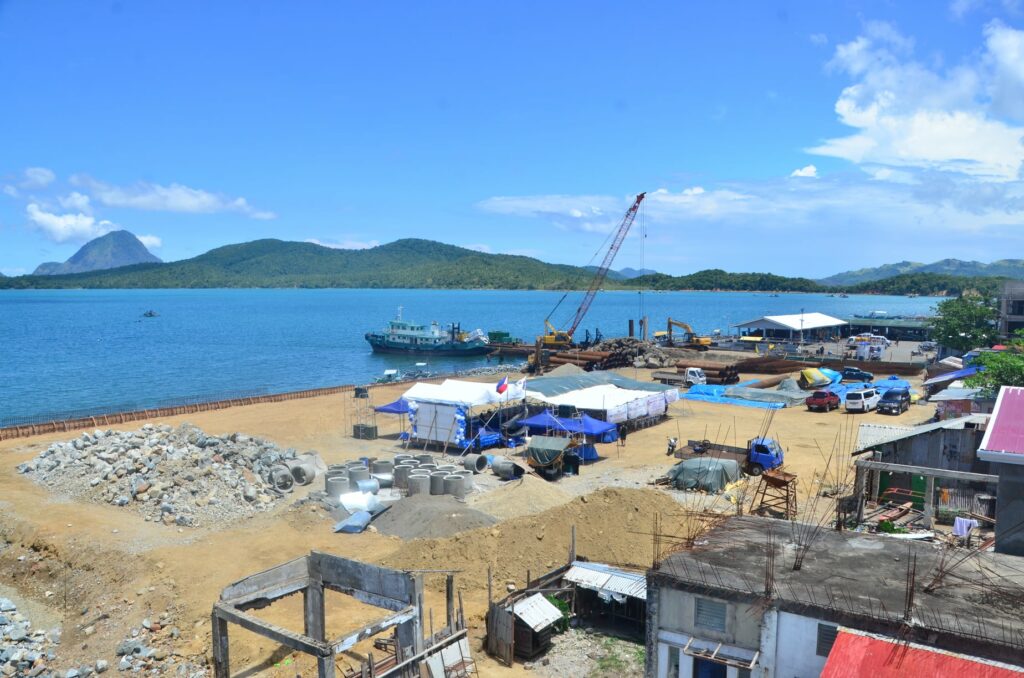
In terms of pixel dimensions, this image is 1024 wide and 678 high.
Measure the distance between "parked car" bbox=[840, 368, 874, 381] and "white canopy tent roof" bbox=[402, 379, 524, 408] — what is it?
30897mm

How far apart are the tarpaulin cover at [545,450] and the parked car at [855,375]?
32.4 metres

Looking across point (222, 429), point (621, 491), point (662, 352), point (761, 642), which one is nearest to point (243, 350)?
point (662, 352)

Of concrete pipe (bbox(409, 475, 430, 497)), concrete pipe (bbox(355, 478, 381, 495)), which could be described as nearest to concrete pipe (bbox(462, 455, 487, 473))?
concrete pipe (bbox(409, 475, 430, 497))

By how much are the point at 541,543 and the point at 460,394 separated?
14521 millimetres

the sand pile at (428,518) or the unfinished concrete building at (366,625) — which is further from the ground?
the unfinished concrete building at (366,625)

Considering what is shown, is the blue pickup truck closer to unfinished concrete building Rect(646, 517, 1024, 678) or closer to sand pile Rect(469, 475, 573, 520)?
sand pile Rect(469, 475, 573, 520)

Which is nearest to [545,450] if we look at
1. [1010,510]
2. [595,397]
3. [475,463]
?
[475,463]

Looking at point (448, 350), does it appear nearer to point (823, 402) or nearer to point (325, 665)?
point (823, 402)

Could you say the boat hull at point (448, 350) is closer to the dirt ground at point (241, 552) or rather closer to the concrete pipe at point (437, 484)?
the dirt ground at point (241, 552)

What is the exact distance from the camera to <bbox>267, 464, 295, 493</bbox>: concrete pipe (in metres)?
25.8

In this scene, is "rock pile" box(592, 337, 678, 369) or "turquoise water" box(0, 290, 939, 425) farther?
"rock pile" box(592, 337, 678, 369)

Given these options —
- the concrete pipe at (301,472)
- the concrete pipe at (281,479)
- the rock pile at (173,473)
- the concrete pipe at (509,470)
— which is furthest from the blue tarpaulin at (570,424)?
the concrete pipe at (281,479)

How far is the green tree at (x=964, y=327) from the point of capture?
58.8m

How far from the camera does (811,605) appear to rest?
31.0ft
